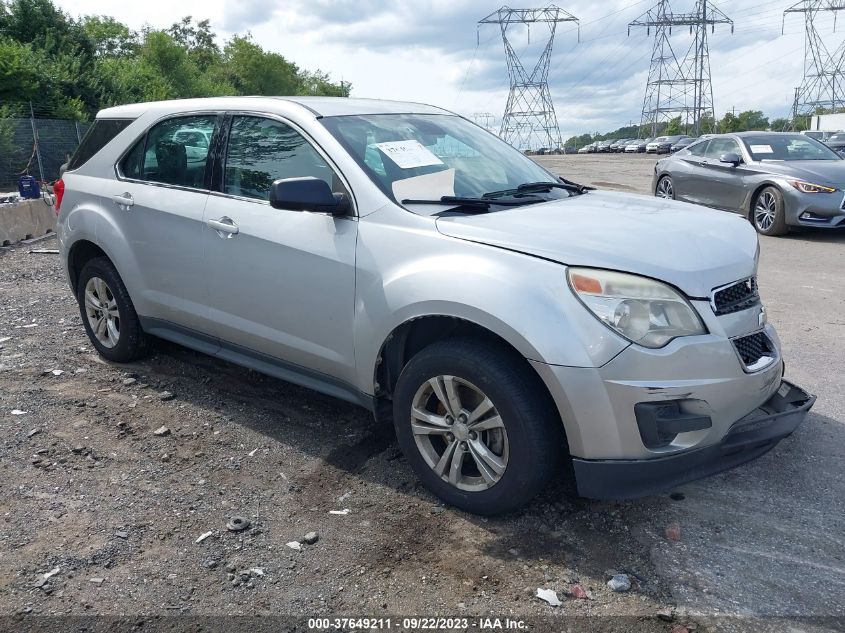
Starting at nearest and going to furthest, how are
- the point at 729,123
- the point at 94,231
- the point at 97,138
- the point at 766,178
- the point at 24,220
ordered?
the point at 94,231
the point at 97,138
the point at 766,178
the point at 24,220
the point at 729,123

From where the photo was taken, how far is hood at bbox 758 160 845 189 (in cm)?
1010

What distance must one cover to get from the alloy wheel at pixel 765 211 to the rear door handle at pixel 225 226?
880 centimetres

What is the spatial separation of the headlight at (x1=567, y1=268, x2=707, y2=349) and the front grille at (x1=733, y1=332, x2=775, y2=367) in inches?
9.8

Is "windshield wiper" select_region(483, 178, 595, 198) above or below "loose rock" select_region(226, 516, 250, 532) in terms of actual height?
above

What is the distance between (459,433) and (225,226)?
5.90 ft

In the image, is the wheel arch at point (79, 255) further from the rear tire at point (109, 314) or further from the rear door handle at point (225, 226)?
the rear door handle at point (225, 226)

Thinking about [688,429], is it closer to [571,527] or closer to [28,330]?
[571,527]

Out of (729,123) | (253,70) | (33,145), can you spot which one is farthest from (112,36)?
(729,123)

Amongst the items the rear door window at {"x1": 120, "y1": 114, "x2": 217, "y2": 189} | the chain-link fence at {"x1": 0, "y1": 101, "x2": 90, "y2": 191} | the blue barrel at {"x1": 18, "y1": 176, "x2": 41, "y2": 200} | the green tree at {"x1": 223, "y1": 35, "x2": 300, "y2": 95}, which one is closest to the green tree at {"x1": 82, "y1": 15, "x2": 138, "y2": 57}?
the green tree at {"x1": 223, "y1": 35, "x2": 300, "y2": 95}

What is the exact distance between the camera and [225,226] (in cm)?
410

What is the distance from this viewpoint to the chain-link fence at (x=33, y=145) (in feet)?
68.1

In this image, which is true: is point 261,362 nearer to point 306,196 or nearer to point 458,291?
point 306,196

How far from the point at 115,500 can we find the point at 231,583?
0.99 metres

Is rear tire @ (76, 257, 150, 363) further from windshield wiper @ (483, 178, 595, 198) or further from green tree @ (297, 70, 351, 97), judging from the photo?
green tree @ (297, 70, 351, 97)
